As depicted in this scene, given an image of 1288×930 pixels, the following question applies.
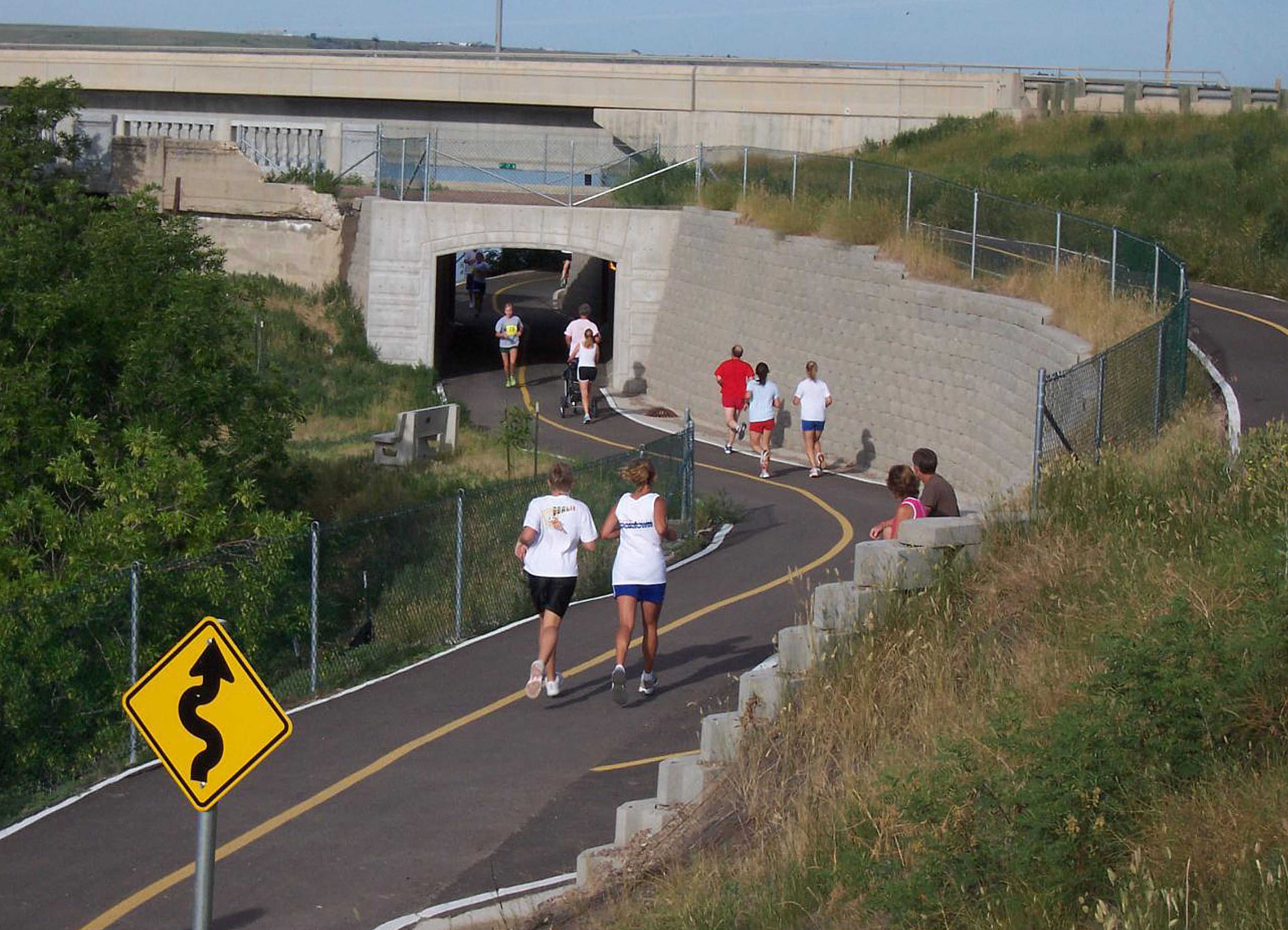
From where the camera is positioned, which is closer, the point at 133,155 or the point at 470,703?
the point at 470,703

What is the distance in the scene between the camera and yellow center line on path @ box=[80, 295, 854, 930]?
9.26 meters

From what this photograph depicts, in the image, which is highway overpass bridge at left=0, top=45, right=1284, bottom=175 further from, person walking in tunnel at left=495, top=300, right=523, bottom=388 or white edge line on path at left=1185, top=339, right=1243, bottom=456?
white edge line on path at left=1185, top=339, right=1243, bottom=456

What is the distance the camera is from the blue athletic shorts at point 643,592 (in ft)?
39.8

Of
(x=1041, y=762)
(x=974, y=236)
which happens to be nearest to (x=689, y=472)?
(x=974, y=236)

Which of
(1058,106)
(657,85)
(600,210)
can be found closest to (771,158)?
(600,210)

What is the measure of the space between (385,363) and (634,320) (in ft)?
18.4

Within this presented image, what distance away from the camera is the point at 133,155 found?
38781mm

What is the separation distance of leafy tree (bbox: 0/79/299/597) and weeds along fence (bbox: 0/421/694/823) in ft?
4.47

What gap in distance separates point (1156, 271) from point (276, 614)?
1317 centimetres

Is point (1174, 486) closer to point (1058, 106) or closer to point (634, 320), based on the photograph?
point (634, 320)

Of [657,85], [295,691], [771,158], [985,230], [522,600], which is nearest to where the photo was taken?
[295,691]

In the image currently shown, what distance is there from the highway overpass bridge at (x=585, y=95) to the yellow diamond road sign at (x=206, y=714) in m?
42.0

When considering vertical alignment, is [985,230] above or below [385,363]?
above

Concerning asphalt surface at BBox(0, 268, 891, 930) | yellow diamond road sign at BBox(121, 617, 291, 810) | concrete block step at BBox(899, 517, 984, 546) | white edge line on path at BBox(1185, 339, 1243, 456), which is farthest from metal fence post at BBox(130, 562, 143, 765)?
white edge line on path at BBox(1185, 339, 1243, 456)
